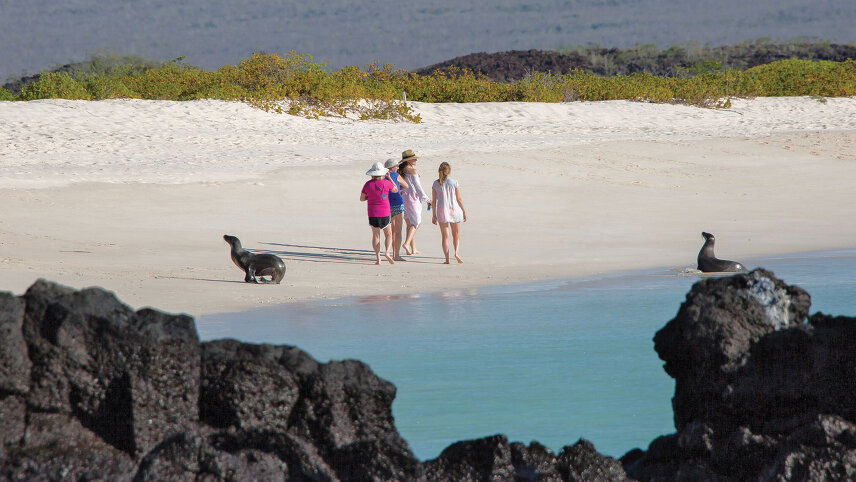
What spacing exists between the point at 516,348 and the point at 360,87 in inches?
776

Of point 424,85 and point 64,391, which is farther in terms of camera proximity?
point 424,85

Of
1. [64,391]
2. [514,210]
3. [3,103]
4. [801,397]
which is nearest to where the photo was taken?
[64,391]

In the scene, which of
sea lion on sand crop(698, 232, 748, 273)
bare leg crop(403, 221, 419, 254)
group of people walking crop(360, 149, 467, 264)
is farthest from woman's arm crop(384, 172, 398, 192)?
sea lion on sand crop(698, 232, 748, 273)

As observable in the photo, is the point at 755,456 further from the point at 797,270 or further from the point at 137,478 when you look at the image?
the point at 797,270

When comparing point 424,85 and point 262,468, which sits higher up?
point 424,85

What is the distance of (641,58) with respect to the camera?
6800 centimetres

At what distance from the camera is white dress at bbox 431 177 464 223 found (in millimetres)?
13086

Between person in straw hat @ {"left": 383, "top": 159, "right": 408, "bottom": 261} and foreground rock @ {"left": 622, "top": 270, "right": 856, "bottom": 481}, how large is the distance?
833 cm

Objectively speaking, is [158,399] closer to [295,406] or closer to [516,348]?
[295,406]

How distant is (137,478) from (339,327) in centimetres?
543

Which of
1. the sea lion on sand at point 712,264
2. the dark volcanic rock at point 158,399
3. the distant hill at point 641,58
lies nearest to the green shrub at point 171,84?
the sea lion on sand at point 712,264

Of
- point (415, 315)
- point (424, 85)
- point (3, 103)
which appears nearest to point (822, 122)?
point (424, 85)

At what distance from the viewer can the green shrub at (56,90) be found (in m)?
25.2

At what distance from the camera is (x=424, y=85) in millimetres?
30734
